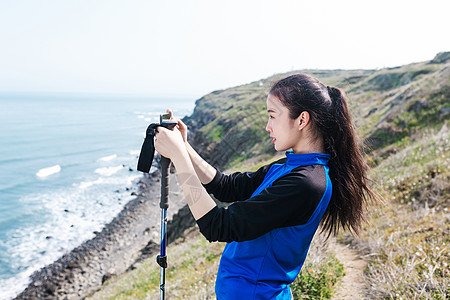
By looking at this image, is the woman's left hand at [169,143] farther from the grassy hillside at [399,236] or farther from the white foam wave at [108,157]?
the white foam wave at [108,157]

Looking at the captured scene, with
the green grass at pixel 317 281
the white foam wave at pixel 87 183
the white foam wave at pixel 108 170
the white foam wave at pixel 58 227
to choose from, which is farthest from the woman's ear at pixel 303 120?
the white foam wave at pixel 108 170

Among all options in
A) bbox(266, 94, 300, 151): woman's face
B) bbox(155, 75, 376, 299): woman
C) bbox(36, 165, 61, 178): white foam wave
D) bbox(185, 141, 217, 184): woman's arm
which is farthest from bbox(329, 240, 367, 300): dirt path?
bbox(36, 165, 61, 178): white foam wave

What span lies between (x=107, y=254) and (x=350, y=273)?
2246cm

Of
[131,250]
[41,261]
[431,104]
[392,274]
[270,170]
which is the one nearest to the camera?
[270,170]

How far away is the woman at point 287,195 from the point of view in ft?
5.51

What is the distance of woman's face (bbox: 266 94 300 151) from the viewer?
6.39 ft

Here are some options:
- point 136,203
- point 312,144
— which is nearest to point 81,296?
point 136,203

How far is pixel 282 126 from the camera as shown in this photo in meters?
1.96

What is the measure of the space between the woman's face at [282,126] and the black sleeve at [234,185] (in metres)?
0.52

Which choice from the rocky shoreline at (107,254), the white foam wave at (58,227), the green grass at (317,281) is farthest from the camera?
the white foam wave at (58,227)

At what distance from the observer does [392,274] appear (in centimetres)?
373

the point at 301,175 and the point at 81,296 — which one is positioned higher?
the point at 301,175

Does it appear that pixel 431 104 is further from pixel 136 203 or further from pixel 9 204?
pixel 9 204

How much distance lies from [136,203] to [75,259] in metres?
10.4
